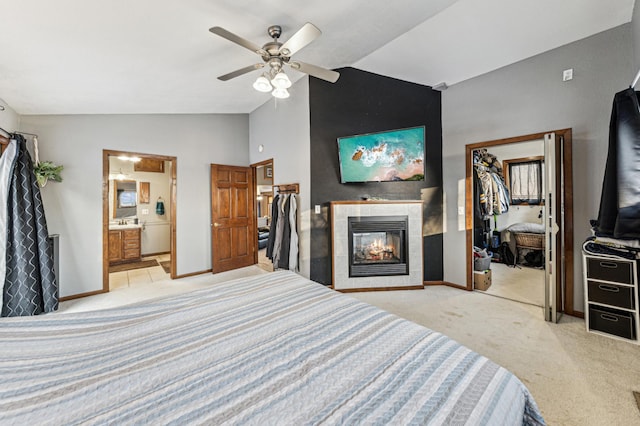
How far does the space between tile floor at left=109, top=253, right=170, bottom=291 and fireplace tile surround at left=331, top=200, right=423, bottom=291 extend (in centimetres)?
299

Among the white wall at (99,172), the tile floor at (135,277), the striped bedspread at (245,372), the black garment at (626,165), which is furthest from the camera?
the tile floor at (135,277)

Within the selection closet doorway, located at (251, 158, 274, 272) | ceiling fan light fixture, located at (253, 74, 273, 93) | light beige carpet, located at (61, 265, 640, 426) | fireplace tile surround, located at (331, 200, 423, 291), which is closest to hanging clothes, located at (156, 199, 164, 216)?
closet doorway, located at (251, 158, 274, 272)

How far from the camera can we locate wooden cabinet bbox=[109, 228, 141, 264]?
5.23 metres

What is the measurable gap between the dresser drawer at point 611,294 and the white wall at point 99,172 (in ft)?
16.6

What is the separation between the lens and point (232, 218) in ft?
15.8

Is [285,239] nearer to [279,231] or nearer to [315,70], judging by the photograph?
[279,231]

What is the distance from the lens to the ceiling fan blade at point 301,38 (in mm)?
1804

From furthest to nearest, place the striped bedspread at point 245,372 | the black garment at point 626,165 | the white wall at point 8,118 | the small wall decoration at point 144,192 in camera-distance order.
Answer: the small wall decoration at point 144,192 < the white wall at point 8,118 < the black garment at point 626,165 < the striped bedspread at point 245,372

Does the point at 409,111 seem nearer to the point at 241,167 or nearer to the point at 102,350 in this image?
the point at 241,167

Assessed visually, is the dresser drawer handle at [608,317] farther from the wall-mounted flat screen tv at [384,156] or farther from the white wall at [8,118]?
the white wall at [8,118]

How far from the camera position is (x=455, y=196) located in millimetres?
3779

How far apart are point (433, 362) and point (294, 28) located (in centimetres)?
276

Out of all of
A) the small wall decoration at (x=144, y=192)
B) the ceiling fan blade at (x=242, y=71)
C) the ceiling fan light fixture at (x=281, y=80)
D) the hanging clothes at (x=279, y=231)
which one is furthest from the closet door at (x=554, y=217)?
the small wall decoration at (x=144, y=192)

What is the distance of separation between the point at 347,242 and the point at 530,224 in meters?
3.66
